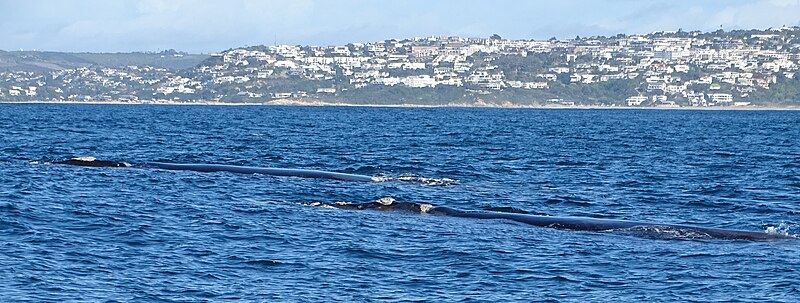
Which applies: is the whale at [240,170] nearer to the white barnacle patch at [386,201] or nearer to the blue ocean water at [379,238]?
the blue ocean water at [379,238]

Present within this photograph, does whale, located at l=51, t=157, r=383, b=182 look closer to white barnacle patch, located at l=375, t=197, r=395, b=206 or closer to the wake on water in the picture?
white barnacle patch, located at l=375, t=197, r=395, b=206

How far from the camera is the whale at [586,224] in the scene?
115ft

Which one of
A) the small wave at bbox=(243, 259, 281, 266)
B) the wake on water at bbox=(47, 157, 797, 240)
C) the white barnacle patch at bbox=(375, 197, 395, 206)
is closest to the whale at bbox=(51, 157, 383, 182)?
the white barnacle patch at bbox=(375, 197, 395, 206)

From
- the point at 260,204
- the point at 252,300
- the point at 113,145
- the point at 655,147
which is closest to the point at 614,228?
the point at 260,204

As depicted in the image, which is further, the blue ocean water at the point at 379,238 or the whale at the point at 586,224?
the whale at the point at 586,224

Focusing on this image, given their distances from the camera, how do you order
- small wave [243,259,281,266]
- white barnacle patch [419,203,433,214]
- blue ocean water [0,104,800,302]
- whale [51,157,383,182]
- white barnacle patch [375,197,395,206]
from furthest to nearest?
1. whale [51,157,383,182]
2. white barnacle patch [375,197,395,206]
3. white barnacle patch [419,203,433,214]
4. small wave [243,259,281,266]
5. blue ocean water [0,104,800,302]

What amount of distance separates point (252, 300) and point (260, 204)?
16386 mm

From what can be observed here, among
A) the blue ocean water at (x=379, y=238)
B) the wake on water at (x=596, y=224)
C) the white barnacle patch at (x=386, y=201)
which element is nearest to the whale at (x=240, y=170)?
the blue ocean water at (x=379, y=238)

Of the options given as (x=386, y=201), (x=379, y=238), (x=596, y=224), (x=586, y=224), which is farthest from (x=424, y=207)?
(x=379, y=238)

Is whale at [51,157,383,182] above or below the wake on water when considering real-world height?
below

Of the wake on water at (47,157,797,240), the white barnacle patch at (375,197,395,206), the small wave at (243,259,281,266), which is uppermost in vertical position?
the small wave at (243,259,281,266)

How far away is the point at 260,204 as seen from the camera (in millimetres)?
41125

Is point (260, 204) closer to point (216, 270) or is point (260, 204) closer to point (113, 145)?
point (216, 270)

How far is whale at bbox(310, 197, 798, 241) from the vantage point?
1379 inches
